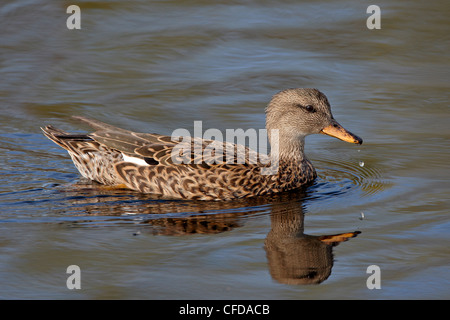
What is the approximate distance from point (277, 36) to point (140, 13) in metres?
2.64

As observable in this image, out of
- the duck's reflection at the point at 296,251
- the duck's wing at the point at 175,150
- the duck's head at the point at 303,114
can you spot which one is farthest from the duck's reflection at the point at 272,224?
the duck's head at the point at 303,114

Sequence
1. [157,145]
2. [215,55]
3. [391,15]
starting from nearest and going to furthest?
[157,145], [215,55], [391,15]

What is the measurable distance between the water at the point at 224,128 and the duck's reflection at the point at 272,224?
0.02 m

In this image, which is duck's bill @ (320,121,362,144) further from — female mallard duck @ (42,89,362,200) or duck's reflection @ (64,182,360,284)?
duck's reflection @ (64,182,360,284)

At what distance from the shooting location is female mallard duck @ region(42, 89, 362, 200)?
8.47 m

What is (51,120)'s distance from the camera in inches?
432

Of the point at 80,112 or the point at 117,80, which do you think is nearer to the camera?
the point at 80,112

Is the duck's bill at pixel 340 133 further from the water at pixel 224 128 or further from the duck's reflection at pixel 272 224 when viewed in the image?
the duck's reflection at pixel 272 224

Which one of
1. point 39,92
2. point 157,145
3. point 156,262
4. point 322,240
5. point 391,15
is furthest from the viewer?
point 391,15

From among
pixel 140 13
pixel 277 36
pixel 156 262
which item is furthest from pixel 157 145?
pixel 140 13

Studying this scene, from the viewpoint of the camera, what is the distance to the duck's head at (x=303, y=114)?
29.2 feet

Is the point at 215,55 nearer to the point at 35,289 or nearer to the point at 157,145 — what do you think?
the point at 157,145

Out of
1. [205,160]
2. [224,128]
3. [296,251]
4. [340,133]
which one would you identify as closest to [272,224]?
[296,251]

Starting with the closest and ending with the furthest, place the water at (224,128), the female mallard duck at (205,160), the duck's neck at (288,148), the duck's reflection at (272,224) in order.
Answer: the water at (224,128)
the duck's reflection at (272,224)
the female mallard duck at (205,160)
the duck's neck at (288,148)
